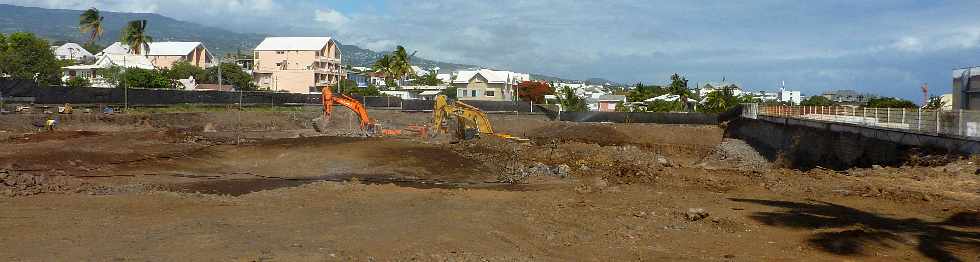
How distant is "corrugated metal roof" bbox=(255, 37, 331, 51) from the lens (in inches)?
3910

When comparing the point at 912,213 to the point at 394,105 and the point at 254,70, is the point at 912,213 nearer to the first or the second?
Answer: the point at 394,105

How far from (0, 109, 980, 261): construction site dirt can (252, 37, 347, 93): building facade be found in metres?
68.7

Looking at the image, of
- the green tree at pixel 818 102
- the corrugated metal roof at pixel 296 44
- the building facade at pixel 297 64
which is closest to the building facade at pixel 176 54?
the corrugated metal roof at pixel 296 44

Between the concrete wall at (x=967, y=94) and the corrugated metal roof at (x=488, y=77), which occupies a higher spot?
the corrugated metal roof at (x=488, y=77)

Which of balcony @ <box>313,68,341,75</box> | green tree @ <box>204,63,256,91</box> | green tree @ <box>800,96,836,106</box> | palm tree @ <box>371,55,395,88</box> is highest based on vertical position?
palm tree @ <box>371,55,395,88</box>

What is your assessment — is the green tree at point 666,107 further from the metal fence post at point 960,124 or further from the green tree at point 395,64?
the metal fence post at point 960,124

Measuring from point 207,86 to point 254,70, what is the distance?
597 inches

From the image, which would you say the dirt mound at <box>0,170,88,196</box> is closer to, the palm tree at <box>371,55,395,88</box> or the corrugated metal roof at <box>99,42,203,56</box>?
the palm tree at <box>371,55,395,88</box>

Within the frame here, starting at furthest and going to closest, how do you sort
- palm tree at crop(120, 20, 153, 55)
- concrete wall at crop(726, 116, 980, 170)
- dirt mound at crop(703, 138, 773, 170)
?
1. palm tree at crop(120, 20, 153, 55)
2. dirt mound at crop(703, 138, 773, 170)
3. concrete wall at crop(726, 116, 980, 170)

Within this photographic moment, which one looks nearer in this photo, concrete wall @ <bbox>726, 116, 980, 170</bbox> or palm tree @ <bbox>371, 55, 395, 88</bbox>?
concrete wall @ <bbox>726, 116, 980, 170</bbox>

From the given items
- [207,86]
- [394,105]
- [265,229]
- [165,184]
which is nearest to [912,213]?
[265,229]

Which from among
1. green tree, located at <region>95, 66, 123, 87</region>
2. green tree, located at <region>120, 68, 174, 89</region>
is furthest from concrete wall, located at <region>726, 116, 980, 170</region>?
green tree, located at <region>95, 66, 123, 87</region>

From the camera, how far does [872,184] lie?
18.1 meters

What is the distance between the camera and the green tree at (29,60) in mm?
67688
